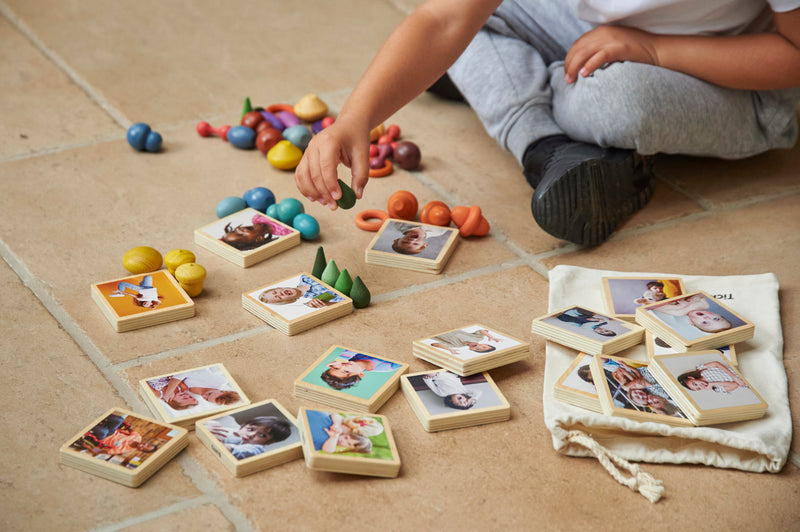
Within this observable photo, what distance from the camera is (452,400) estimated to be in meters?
1.19

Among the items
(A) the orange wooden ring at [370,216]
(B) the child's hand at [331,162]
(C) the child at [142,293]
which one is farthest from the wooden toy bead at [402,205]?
(C) the child at [142,293]

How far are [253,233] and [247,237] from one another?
0.02 meters

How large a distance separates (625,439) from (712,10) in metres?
0.95

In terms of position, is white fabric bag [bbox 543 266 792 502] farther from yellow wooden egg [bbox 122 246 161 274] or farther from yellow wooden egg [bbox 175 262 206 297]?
yellow wooden egg [bbox 122 246 161 274]

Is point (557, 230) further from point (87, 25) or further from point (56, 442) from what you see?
point (87, 25)

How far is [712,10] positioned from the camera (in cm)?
165

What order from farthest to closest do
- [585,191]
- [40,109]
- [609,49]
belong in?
[40,109] → [609,49] → [585,191]

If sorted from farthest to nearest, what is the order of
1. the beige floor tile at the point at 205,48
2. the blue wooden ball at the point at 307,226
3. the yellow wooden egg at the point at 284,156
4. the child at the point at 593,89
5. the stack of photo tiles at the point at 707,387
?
the beige floor tile at the point at 205,48
the yellow wooden egg at the point at 284,156
the blue wooden ball at the point at 307,226
the child at the point at 593,89
the stack of photo tiles at the point at 707,387

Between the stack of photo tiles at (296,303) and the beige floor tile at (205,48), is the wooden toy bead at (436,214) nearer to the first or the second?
the stack of photo tiles at (296,303)

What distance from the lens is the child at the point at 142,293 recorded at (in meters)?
1.38

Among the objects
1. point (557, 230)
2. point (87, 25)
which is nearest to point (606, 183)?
point (557, 230)

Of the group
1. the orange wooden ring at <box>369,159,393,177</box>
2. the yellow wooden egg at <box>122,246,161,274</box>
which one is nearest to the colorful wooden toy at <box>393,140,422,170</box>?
the orange wooden ring at <box>369,159,393,177</box>

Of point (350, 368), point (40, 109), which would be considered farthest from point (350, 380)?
point (40, 109)

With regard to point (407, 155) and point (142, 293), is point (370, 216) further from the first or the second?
point (142, 293)
